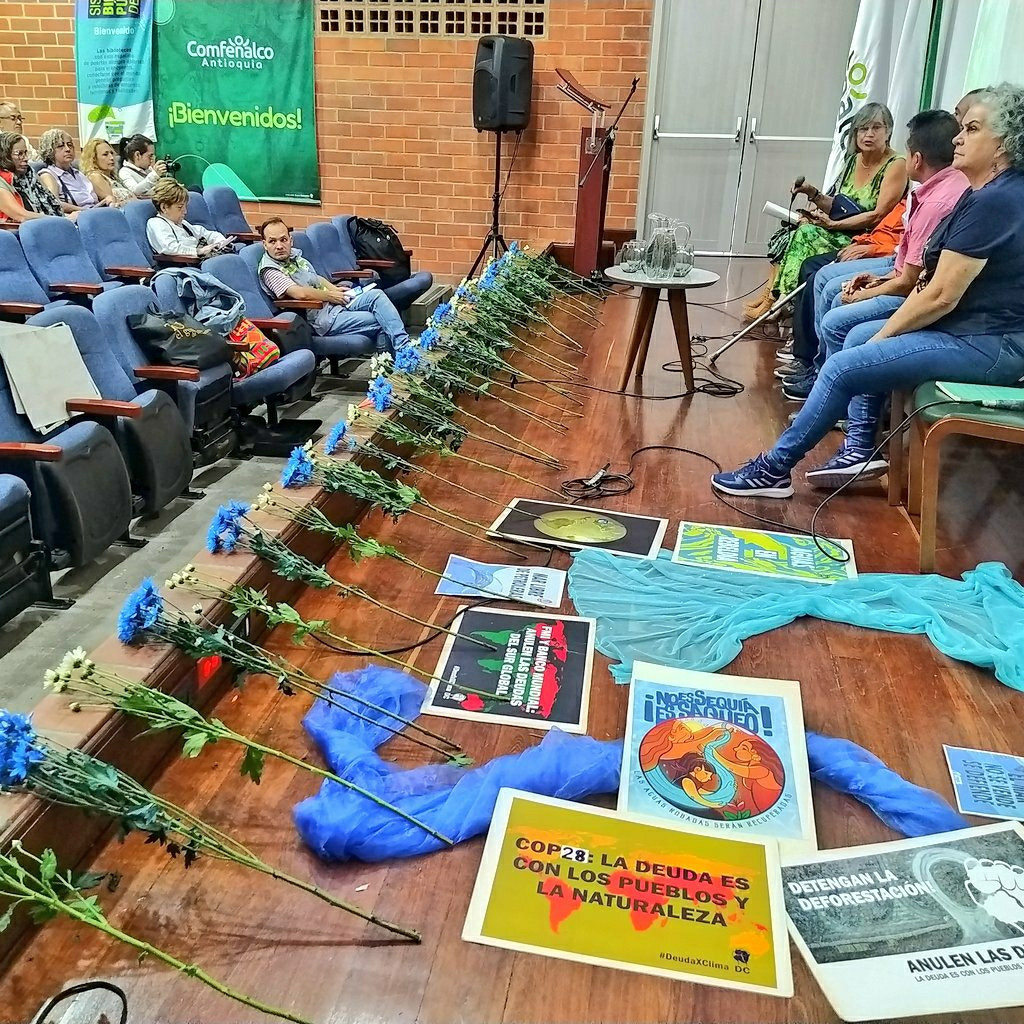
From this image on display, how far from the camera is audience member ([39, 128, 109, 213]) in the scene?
17.8 feet

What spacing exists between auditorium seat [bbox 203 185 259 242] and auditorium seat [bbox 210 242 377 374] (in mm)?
1470

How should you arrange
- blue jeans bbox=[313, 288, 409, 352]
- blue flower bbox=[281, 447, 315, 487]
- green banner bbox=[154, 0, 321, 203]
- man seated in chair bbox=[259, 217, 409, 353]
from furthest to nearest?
green banner bbox=[154, 0, 321, 203]
blue jeans bbox=[313, 288, 409, 352]
man seated in chair bbox=[259, 217, 409, 353]
blue flower bbox=[281, 447, 315, 487]

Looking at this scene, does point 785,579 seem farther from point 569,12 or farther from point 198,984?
point 569,12

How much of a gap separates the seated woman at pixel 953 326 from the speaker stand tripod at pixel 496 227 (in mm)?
4191

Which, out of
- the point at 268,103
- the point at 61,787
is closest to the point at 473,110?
the point at 268,103

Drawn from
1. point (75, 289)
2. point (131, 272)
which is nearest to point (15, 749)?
point (75, 289)

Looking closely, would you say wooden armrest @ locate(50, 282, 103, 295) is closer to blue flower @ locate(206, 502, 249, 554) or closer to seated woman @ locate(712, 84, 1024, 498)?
blue flower @ locate(206, 502, 249, 554)

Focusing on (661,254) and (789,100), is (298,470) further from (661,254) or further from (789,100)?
(789,100)

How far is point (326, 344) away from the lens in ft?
14.9

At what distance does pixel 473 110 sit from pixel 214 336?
11.8 ft

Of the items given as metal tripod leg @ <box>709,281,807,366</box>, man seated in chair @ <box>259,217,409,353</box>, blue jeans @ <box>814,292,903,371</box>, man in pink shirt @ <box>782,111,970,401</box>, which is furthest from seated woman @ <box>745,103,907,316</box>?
man seated in chair @ <box>259,217,409,353</box>

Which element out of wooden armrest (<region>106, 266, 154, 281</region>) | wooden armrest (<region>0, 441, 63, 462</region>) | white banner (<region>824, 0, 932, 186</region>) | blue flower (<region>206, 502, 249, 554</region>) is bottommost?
wooden armrest (<region>0, 441, 63, 462</region>)

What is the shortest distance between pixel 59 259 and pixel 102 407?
1.81 metres

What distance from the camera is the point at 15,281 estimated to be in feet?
12.7
